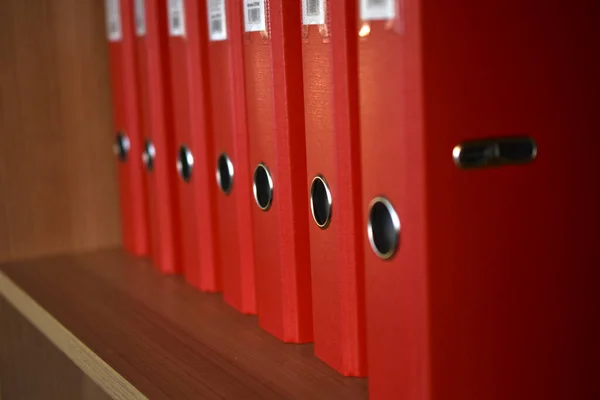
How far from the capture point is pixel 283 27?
0.74 metres

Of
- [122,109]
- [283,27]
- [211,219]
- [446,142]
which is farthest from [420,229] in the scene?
[122,109]

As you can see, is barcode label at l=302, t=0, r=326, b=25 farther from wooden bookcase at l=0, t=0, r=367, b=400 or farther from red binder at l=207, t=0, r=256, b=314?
wooden bookcase at l=0, t=0, r=367, b=400

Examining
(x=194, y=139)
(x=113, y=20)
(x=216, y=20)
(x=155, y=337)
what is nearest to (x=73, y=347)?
(x=155, y=337)

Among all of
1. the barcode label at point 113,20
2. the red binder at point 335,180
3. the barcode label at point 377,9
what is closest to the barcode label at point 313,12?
the red binder at point 335,180

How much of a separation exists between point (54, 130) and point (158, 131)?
24 cm

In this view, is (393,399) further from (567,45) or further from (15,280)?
(15,280)

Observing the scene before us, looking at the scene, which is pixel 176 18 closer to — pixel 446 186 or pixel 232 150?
pixel 232 150

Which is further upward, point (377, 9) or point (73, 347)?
point (377, 9)

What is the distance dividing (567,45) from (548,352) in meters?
0.20

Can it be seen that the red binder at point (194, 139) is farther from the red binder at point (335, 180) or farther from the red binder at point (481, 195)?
the red binder at point (481, 195)

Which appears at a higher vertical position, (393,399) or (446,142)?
(446,142)

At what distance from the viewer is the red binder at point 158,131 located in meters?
1.03

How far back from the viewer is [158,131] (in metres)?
1.05

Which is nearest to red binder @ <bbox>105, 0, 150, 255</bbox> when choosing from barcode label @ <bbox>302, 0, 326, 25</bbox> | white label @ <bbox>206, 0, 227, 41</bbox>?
white label @ <bbox>206, 0, 227, 41</bbox>
